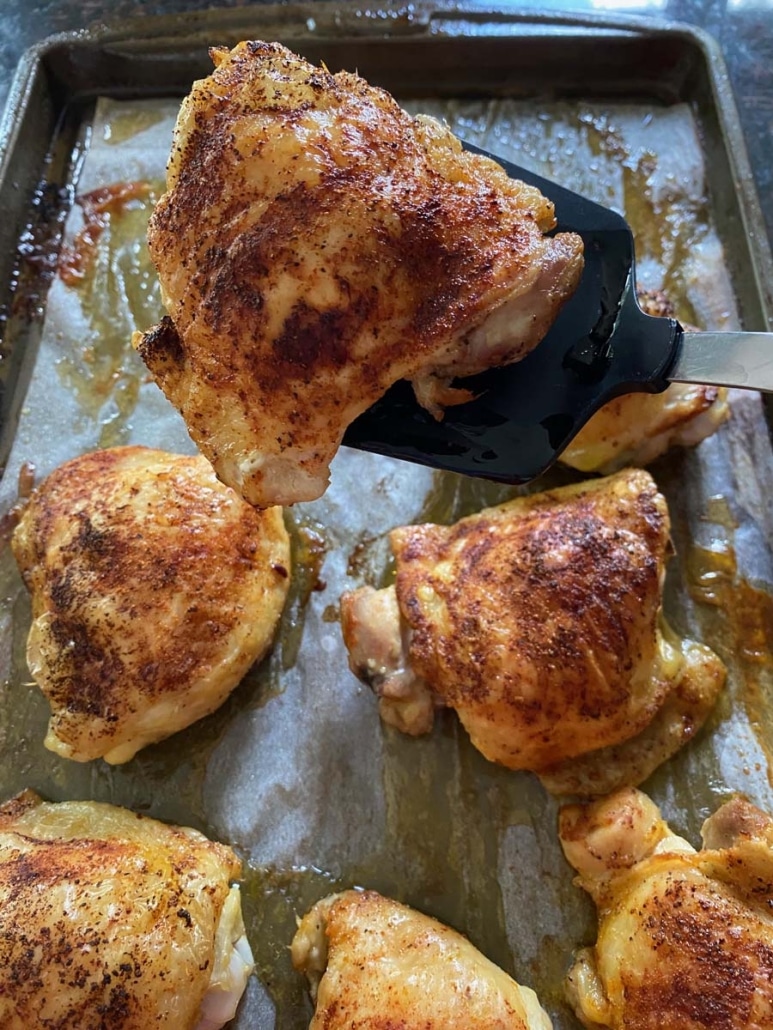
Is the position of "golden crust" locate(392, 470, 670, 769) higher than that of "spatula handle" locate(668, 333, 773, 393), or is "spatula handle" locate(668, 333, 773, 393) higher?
"spatula handle" locate(668, 333, 773, 393)

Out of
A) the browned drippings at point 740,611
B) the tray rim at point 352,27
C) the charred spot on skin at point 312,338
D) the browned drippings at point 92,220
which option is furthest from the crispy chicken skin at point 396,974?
the tray rim at point 352,27

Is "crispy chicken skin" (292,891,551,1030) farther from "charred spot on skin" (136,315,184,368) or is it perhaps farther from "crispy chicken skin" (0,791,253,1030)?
"charred spot on skin" (136,315,184,368)

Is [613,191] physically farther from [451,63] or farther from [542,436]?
[542,436]

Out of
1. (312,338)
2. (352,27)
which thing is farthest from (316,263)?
(352,27)

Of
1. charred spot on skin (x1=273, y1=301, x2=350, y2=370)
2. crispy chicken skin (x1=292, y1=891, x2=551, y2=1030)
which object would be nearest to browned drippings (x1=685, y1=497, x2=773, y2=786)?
crispy chicken skin (x1=292, y1=891, x2=551, y2=1030)

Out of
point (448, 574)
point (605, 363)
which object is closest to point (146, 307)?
point (448, 574)

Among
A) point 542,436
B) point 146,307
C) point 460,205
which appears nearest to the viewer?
point 460,205

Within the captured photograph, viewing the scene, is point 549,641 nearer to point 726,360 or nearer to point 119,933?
point 726,360
